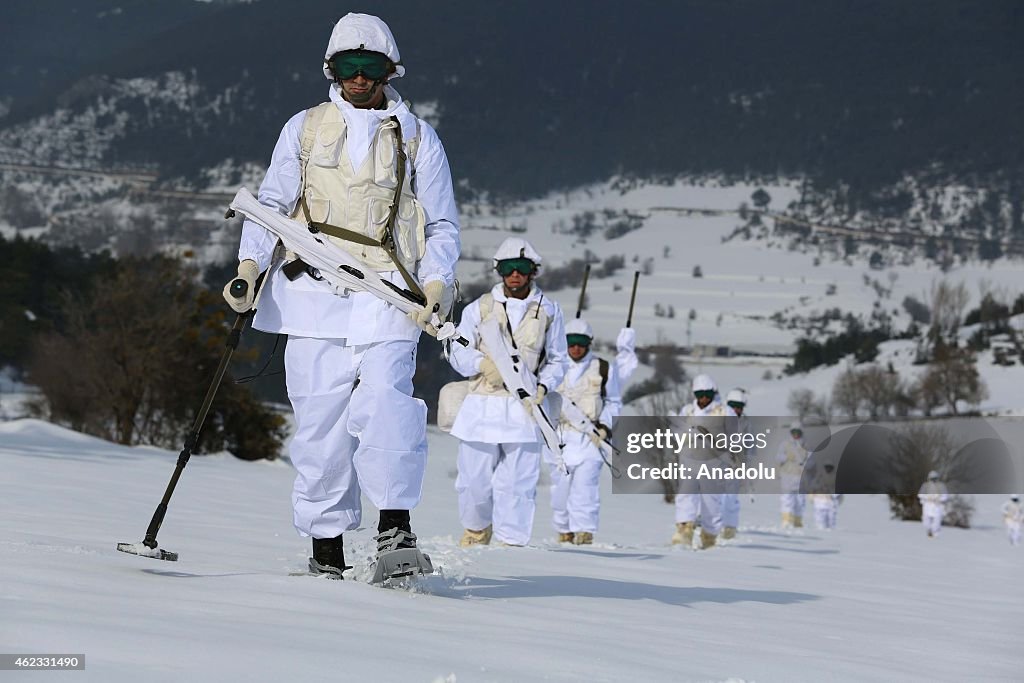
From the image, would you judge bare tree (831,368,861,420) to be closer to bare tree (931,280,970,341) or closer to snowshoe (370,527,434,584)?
bare tree (931,280,970,341)

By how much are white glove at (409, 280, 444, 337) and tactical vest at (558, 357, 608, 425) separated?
9837 mm

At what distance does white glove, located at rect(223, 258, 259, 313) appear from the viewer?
6.79m

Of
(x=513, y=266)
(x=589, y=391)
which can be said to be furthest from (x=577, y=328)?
(x=513, y=266)

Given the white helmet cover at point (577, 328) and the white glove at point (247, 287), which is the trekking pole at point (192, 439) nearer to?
the white glove at point (247, 287)

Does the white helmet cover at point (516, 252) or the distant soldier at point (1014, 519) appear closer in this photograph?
the white helmet cover at point (516, 252)

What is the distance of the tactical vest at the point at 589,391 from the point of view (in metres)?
16.9

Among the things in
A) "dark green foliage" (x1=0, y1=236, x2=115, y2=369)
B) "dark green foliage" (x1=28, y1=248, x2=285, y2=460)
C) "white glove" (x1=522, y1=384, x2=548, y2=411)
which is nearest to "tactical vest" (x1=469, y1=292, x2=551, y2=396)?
"white glove" (x1=522, y1=384, x2=548, y2=411)

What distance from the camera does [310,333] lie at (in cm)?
695

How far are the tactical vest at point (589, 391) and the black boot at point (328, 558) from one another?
32.4ft

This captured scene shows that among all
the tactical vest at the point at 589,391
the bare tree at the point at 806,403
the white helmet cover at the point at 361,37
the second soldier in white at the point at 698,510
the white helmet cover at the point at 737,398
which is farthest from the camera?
the bare tree at the point at 806,403

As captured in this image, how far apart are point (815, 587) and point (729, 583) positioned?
3.72ft

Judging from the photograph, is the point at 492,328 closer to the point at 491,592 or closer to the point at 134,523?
the point at 134,523

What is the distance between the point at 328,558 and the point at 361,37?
206cm

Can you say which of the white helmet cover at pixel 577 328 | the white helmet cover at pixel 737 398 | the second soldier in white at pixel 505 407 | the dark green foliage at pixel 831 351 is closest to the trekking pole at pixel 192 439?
the second soldier in white at pixel 505 407
